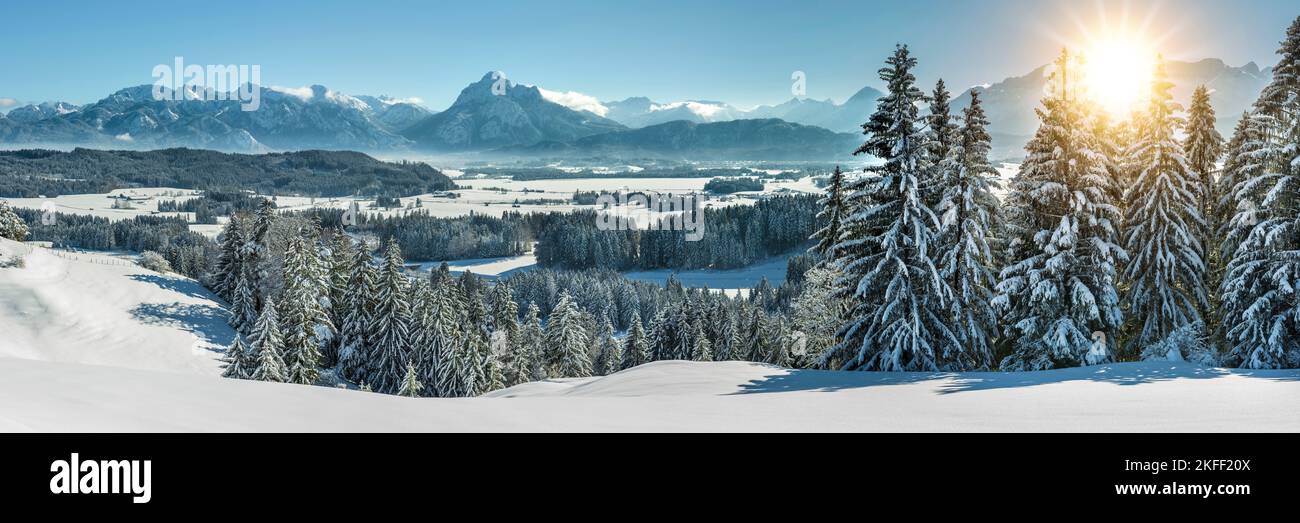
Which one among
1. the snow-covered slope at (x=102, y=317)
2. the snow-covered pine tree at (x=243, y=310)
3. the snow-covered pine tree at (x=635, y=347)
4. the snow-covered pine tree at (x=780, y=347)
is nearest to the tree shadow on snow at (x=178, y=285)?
the snow-covered slope at (x=102, y=317)

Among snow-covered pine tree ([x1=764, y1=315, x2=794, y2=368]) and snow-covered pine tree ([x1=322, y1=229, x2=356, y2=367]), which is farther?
snow-covered pine tree ([x1=322, y1=229, x2=356, y2=367])

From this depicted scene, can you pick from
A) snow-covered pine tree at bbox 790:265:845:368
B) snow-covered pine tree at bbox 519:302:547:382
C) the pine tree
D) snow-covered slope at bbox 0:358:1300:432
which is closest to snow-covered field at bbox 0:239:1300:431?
snow-covered slope at bbox 0:358:1300:432

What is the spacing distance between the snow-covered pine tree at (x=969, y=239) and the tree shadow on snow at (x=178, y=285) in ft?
177

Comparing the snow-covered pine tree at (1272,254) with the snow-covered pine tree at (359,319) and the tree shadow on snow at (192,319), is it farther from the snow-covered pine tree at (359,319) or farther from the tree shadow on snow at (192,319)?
the tree shadow on snow at (192,319)

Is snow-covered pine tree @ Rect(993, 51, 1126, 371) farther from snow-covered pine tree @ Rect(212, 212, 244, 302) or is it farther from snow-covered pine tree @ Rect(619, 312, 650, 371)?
snow-covered pine tree @ Rect(212, 212, 244, 302)

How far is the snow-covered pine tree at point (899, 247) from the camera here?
18.5 meters

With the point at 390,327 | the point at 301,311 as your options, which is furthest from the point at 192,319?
the point at 390,327

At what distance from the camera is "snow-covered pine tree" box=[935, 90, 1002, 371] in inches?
746

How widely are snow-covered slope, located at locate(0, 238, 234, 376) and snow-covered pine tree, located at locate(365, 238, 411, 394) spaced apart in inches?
349

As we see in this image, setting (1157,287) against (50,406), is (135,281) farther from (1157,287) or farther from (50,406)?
(1157,287)

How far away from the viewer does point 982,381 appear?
41.5ft

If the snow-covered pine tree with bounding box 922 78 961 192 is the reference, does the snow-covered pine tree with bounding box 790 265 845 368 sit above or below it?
below
